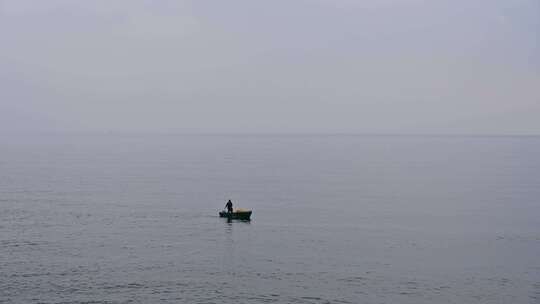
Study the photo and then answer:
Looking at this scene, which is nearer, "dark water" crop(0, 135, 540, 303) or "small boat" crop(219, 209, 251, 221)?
"dark water" crop(0, 135, 540, 303)

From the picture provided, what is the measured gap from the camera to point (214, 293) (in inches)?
1720

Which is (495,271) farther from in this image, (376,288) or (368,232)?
→ (368,232)

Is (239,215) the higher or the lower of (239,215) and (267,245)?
the higher

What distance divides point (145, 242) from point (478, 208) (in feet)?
178

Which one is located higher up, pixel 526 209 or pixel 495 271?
pixel 526 209

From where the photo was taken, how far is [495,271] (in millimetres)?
50375

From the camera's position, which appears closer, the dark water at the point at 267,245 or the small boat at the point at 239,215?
the dark water at the point at 267,245

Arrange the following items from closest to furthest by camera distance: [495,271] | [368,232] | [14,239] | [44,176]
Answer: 1. [495,271]
2. [14,239]
3. [368,232]
4. [44,176]

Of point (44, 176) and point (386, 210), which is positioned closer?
point (386, 210)

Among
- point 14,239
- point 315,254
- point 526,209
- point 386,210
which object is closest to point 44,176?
point 14,239

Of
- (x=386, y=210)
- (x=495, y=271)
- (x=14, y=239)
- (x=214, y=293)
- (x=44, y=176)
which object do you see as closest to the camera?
(x=214, y=293)

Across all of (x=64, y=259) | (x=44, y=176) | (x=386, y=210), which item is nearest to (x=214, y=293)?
(x=64, y=259)

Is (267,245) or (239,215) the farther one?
(239,215)

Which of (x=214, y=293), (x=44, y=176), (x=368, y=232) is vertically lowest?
(x=214, y=293)
